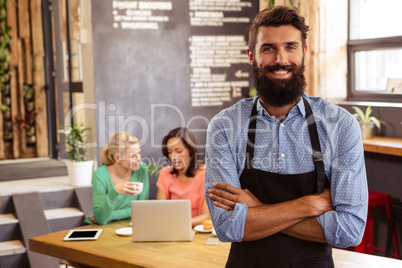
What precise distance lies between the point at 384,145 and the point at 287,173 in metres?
2.37

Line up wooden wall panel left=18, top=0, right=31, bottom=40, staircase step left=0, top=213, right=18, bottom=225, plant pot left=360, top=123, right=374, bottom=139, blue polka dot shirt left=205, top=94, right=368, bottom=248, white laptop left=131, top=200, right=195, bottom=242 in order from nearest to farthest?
blue polka dot shirt left=205, top=94, right=368, bottom=248
white laptop left=131, top=200, right=195, bottom=242
plant pot left=360, top=123, right=374, bottom=139
staircase step left=0, top=213, right=18, bottom=225
wooden wall panel left=18, top=0, right=31, bottom=40

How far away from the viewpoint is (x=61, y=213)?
4.90 metres

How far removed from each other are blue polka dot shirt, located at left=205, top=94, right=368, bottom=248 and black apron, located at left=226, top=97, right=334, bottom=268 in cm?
2

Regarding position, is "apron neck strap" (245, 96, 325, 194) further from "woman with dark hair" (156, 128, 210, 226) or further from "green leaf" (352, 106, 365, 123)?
"green leaf" (352, 106, 365, 123)

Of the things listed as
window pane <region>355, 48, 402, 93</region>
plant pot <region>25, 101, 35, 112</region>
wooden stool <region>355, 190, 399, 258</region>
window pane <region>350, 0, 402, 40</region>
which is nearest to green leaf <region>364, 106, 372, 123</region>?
window pane <region>355, 48, 402, 93</region>

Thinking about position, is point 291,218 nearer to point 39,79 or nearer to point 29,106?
point 39,79

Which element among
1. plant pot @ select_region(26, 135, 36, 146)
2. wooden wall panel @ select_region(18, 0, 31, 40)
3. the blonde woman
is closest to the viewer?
the blonde woman

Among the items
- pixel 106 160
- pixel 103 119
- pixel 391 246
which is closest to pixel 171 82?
pixel 103 119

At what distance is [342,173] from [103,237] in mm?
1794

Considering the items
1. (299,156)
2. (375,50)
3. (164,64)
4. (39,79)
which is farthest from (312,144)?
(39,79)

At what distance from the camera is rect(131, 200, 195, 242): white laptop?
2.85 meters

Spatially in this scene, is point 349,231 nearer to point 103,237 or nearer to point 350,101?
point 103,237

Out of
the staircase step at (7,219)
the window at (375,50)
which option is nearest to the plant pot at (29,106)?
the staircase step at (7,219)

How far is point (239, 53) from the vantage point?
5723 mm
